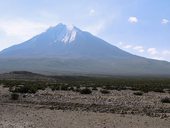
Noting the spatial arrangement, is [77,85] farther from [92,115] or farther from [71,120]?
[71,120]

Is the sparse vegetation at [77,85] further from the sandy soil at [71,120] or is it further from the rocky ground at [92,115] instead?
the sandy soil at [71,120]

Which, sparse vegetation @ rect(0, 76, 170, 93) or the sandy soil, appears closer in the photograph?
the sandy soil

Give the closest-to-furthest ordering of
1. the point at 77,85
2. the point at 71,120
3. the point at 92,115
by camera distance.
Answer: the point at 71,120, the point at 92,115, the point at 77,85

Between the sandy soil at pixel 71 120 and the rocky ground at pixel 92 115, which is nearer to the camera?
the sandy soil at pixel 71 120

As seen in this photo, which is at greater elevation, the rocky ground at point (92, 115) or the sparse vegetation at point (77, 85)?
the sparse vegetation at point (77, 85)

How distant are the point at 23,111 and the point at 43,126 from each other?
609 centimetres

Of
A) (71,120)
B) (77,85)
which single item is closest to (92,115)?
(71,120)

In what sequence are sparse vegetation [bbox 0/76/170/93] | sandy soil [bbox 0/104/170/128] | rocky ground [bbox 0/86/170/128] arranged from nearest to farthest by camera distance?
sandy soil [bbox 0/104/170/128]
rocky ground [bbox 0/86/170/128]
sparse vegetation [bbox 0/76/170/93]

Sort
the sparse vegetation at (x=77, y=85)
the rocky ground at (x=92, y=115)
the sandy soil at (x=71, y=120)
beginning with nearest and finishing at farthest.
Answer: the sandy soil at (x=71, y=120) < the rocky ground at (x=92, y=115) < the sparse vegetation at (x=77, y=85)

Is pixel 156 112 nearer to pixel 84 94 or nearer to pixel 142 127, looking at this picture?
pixel 142 127

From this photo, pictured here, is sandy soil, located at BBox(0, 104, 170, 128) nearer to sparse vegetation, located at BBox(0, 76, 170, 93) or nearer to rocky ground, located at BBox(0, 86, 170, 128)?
rocky ground, located at BBox(0, 86, 170, 128)

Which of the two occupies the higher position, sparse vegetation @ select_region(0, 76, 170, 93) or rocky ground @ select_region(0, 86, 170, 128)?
sparse vegetation @ select_region(0, 76, 170, 93)

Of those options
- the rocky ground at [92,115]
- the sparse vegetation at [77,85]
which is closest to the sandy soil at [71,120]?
the rocky ground at [92,115]

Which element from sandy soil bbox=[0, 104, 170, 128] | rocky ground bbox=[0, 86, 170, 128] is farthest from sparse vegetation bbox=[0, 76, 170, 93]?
sandy soil bbox=[0, 104, 170, 128]
